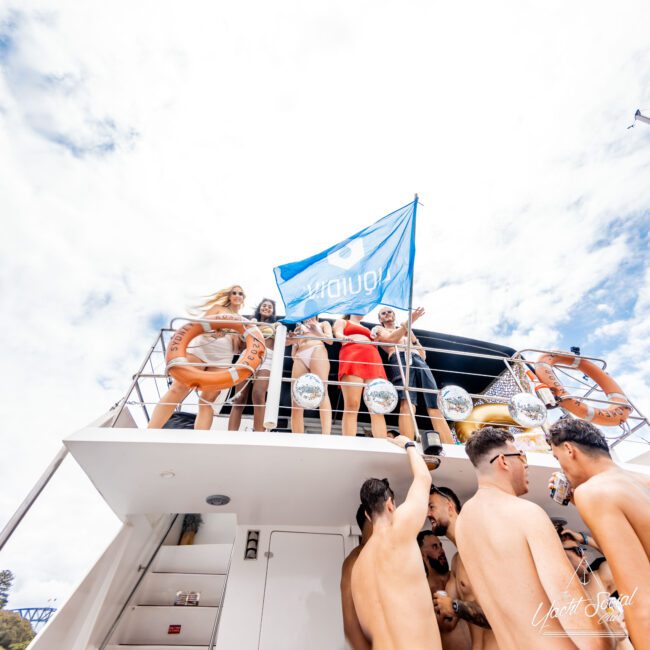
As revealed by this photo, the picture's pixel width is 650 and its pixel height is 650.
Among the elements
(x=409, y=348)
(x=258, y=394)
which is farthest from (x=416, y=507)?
(x=258, y=394)

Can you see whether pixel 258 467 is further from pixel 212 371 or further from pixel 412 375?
pixel 412 375

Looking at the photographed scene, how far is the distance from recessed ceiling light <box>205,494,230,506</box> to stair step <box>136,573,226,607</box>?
1373 millimetres

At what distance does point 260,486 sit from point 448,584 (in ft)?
4.90

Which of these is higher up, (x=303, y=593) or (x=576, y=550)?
(x=303, y=593)

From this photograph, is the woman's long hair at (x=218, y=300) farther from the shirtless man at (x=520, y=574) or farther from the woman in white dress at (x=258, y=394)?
the shirtless man at (x=520, y=574)

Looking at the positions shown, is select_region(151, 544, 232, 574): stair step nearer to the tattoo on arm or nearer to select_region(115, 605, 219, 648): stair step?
select_region(115, 605, 219, 648): stair step

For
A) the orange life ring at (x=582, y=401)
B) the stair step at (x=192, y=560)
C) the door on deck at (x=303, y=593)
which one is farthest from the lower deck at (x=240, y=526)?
the orange life ring at (x=582, y=401)

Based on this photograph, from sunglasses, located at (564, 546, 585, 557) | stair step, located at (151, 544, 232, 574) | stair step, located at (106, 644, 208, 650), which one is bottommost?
stair step, located at (106, 644, 208, 650)

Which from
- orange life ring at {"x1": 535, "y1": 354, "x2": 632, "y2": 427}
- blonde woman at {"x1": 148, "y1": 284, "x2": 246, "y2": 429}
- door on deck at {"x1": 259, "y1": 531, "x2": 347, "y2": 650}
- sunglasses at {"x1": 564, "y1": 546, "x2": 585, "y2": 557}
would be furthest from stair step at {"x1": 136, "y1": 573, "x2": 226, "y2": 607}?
orange life ring at {"x1": 535, "y1": 354, "x2": 632, "y2": 427}

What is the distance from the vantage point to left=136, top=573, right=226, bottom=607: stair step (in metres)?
3.83

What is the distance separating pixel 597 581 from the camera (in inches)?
77.5

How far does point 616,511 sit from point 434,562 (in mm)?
1611

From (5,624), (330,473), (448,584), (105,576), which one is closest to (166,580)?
(105,576)

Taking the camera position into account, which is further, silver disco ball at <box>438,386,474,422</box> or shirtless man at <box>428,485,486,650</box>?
silver disco ball at <box>438,386,474,422</box>
